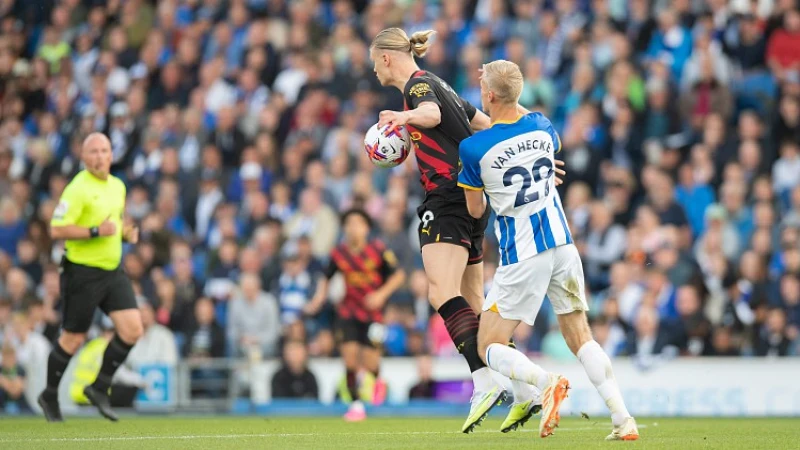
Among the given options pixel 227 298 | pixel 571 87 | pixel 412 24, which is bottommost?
pixel 227 298

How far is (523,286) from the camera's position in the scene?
8.13 meters

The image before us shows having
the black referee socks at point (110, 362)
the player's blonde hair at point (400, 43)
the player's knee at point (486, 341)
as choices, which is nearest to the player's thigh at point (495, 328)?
the player's knee at point (486, 341)

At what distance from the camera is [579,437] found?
8.78 metres

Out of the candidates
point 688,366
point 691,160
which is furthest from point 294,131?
point 688,366

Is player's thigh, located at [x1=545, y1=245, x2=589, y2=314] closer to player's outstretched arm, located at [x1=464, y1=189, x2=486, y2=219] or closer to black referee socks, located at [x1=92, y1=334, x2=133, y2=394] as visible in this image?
player's outstretched arm, located at [x1=464, y1=189, x2=486, y2=219]

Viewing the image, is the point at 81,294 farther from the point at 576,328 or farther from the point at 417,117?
the point at 576,328

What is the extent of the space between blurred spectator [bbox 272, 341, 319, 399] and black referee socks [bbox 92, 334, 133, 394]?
13.4 ft

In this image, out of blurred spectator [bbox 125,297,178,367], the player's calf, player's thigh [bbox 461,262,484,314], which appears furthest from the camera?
blurred spectator [bbox 125,297,178,367]

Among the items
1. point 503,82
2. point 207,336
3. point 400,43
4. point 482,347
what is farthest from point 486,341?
point 207,336

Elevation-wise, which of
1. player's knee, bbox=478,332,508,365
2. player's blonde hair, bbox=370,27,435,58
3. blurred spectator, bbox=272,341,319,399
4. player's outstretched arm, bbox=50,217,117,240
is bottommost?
blurred spectator, bbox=272,341,319,399

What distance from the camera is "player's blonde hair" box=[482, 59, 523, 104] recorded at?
821 cm

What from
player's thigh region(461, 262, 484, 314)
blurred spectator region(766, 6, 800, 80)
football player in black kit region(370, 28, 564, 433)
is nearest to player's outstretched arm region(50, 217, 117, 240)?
football player in black kit region(370, 28, 564, 433)

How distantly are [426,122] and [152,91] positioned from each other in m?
13.5

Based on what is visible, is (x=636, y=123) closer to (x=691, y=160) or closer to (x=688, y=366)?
(x=691, y=160)
